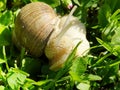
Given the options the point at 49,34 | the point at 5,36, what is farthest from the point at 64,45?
the point at 5,36

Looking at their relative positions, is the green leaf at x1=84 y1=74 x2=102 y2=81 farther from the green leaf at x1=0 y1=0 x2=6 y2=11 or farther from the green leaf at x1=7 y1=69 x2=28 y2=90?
the green leaf at x1=0 y1=0 x2=6 y2=11

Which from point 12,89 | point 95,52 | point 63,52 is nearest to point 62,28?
point 63,52

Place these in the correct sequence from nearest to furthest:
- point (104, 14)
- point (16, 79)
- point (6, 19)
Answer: point (16, 79), point (104, 14), point (6, 19)

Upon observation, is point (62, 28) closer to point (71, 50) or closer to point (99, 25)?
point (71, 50)

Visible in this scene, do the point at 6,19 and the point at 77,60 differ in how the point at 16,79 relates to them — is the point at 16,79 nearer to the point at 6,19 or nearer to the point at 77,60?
the point at 77,60

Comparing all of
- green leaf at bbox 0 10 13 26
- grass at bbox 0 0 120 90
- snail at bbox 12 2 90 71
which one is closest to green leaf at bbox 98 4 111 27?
grass at bbox 0 0 120 90

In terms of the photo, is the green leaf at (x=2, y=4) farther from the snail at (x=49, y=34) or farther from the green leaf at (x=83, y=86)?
the green leaf at (x=83, y=86)
